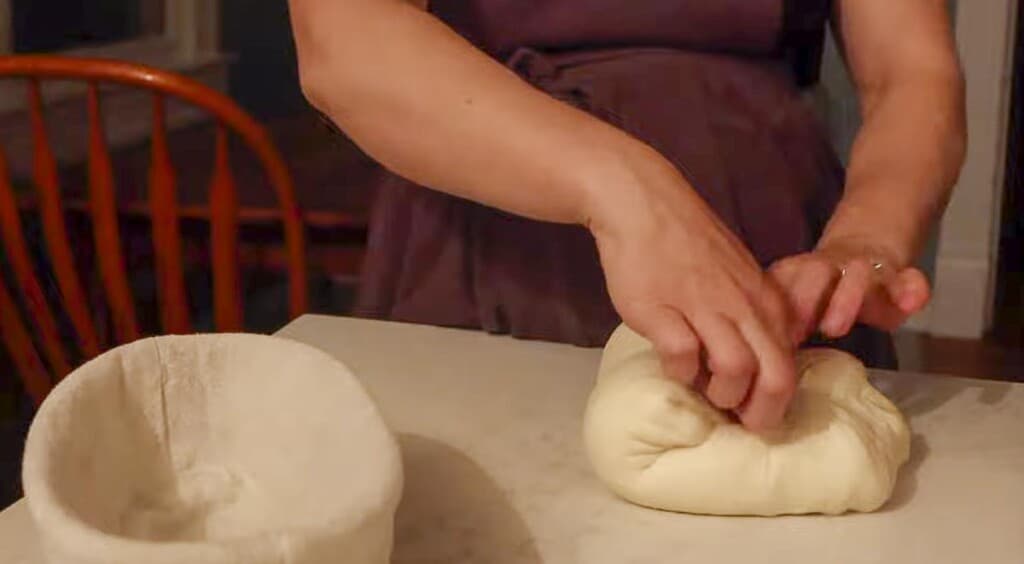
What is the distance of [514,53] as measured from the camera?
798mm

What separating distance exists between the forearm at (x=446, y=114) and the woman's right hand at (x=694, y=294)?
2 cm

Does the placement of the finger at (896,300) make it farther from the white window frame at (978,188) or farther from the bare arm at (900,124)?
the white window frame at (978,188)

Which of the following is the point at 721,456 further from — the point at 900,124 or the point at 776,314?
the point at 900,124

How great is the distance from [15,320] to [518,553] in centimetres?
96

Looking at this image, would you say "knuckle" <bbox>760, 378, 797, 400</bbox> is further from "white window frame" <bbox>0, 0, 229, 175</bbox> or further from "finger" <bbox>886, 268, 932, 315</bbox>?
"white window frame" <bbox>0, 0, 229, 175</bbox>

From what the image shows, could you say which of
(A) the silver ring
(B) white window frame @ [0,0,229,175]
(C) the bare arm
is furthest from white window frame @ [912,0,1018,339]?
(A) the silver ring

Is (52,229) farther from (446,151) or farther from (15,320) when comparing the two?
(446,151)

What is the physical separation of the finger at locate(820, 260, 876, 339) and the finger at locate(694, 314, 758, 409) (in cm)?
7

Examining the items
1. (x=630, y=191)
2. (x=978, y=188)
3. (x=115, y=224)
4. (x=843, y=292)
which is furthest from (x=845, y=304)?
(x=978, y=188)

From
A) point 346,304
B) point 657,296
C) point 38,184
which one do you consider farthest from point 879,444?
point 346,304

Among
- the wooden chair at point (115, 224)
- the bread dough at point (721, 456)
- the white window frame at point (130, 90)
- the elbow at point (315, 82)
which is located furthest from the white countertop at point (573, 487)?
the white window frame at point (130, 90)

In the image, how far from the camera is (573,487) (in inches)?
21.9

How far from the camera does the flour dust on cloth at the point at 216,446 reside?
422mm

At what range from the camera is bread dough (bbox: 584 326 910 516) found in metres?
0.53
